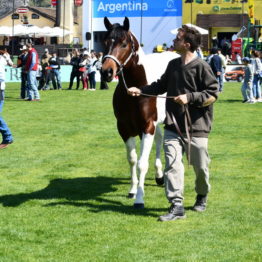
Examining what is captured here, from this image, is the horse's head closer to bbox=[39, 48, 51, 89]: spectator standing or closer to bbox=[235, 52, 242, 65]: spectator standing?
bbox=[39, 48, 51, 89]: spectator standing

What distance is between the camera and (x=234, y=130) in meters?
15.4

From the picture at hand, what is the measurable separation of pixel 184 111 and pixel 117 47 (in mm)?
1101

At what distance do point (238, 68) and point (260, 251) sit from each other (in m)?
33.6

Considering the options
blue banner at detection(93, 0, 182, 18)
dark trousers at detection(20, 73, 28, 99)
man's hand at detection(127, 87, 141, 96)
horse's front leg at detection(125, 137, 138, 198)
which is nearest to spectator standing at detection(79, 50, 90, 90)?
dark trousers at detection(20, 73, 28, 99)

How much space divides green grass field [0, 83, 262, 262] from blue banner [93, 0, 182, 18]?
47.3 metres

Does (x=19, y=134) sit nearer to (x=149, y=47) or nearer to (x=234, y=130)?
(x=234, y=130)

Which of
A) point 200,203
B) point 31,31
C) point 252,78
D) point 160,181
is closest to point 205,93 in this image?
point 200,203

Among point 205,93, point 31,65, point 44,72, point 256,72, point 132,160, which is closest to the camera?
point 205,93

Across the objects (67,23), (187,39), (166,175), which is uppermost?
(67,23)

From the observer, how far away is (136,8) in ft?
209

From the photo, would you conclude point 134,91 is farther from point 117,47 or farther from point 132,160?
point 132,160

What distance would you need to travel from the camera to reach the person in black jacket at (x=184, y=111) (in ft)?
22.9

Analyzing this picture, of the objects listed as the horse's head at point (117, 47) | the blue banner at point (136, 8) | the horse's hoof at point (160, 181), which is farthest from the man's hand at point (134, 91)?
the blue banner at point (136, 8)

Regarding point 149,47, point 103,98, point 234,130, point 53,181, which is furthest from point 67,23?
point 53,181
